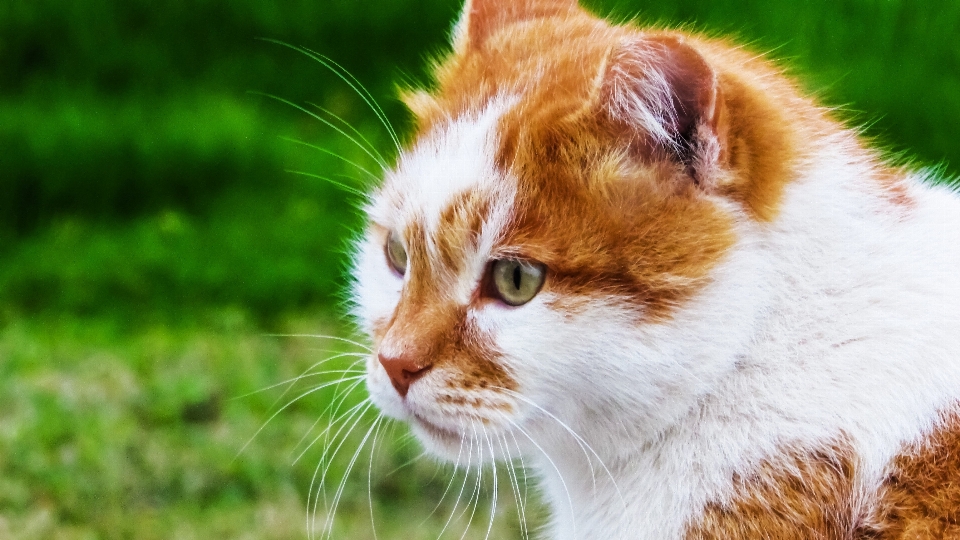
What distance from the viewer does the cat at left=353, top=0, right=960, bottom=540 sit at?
962mm

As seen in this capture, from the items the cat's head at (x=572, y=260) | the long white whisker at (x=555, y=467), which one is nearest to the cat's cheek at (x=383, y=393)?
the cat's head at (x=572, y=260)

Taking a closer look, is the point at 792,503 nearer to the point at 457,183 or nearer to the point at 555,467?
the point at 555,467

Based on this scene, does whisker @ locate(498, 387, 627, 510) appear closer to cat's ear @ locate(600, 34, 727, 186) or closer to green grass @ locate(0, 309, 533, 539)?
cat's ear @ locate(600, 34, 727, 186)

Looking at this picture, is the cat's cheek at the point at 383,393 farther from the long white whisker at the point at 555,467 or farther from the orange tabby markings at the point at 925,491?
the orange tabby markings at the point at 925,491

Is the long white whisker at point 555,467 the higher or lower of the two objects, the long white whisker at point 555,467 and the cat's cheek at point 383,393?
the lower

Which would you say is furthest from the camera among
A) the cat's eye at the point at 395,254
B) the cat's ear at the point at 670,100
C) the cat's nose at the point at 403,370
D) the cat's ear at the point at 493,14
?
the cat's ear at the point at 493,14

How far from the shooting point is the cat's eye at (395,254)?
1.20 meters

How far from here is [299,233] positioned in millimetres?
2238

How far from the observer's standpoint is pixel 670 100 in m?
0.95

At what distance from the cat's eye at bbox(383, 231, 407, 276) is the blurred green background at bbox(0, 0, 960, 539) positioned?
69cm

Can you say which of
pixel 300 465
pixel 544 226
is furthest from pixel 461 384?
pixel 300 465

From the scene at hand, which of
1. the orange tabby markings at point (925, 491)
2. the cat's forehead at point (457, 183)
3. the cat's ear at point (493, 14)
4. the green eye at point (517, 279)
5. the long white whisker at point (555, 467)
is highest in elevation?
the cat's ear at point (493, 14)

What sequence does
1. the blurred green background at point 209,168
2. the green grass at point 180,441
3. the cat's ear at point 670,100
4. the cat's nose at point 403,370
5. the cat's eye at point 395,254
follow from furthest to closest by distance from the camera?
1. the blurred green background at point 209,168
2. the green grass at point 180,441
3. the cat's eye at point 395,254
4. the cat's nose at point 403,370
5. the cat's ear at point 670,100

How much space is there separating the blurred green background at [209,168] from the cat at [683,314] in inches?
34.0
